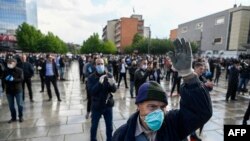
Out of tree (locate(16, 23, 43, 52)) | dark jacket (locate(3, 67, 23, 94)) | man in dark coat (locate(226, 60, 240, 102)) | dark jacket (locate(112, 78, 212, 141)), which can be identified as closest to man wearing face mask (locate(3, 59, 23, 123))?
dark jacket (locate(3, 67, 23, 94))

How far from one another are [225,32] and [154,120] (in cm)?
5336

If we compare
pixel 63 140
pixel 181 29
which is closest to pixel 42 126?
pixel 63 140


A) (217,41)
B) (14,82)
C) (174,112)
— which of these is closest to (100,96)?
(174,112)

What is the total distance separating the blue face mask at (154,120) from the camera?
1798mm

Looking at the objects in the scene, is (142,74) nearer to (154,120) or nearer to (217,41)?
(154,120)

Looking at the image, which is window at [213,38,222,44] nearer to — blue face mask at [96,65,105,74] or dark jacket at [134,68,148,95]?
dark jacket at [134,68,148,95]

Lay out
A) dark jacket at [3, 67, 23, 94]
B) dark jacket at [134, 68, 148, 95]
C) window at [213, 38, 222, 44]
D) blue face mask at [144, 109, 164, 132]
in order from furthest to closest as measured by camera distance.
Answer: window at [213, 38, 222, 44], dark jacket at [134, 68, 148, 95], dark jacket at [3, 67, 23, 94], blue face mask at [144, 109, 164, 132]

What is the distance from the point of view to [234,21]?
46125 mm

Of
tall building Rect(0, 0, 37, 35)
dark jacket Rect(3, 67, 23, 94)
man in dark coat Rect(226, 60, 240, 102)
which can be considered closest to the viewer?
dark jacket Rect(3, 67, 23, 94)

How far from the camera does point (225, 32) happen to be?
48844mm

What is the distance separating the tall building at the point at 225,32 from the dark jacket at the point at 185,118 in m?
39.7

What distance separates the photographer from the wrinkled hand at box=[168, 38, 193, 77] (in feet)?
5.63

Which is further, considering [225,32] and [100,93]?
[225,32]

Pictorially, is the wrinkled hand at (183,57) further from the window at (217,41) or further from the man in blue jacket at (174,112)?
the window at (217,41)
